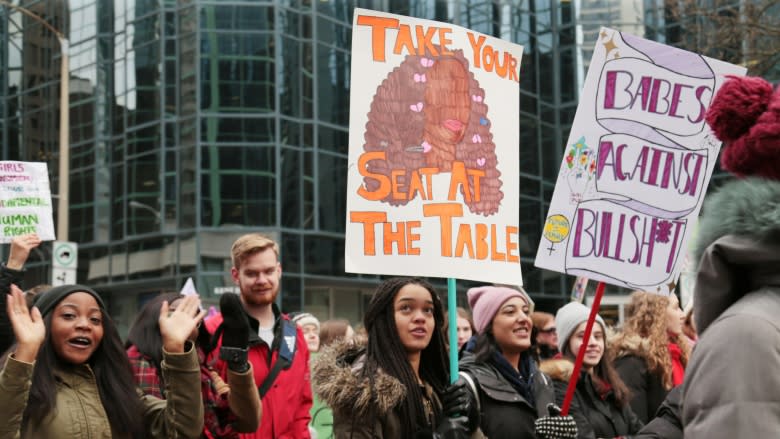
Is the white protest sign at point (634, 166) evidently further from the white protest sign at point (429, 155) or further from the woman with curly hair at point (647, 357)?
the woman with curly hair at point (647, 357)

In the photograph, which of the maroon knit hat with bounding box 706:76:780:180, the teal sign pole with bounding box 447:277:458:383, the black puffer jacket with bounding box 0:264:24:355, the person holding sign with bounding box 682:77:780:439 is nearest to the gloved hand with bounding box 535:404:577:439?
the teal sign pole with bounding box 447:277:458:383

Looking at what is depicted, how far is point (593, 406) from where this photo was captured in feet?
20.4

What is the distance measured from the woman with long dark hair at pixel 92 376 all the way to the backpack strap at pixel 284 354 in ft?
3.00

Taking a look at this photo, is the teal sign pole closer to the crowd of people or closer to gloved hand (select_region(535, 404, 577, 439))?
the crowd of people

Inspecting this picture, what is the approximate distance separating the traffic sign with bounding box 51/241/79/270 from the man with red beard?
27.7ft

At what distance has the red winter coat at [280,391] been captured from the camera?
549 centimetres

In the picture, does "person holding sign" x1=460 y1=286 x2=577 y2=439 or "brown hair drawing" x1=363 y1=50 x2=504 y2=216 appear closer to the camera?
"brown hair drawing" x1=363 y1=50 x2=504 y2=216

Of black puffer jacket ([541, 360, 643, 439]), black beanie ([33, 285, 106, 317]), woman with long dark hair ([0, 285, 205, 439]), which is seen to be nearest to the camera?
woman with long dark hair ([0, 285, 205, 439])

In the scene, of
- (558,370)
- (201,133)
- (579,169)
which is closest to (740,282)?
(579,169)

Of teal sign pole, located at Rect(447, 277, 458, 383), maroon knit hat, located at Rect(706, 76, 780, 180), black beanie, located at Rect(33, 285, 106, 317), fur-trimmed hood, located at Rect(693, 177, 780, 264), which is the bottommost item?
teal sign pole, located at Rect(447, 277, 458, 383)

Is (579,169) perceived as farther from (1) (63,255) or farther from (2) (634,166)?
(1) (63,255)

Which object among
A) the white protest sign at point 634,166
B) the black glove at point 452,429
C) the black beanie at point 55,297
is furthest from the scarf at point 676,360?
the black beanie at point 55,297

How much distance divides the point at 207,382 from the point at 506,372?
1624 mm

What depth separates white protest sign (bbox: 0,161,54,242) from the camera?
8.57 meters
